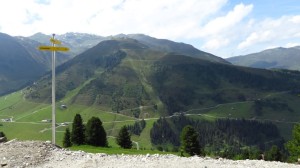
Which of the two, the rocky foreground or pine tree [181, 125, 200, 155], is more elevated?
the rocky foreground

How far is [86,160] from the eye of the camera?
29.0 metres

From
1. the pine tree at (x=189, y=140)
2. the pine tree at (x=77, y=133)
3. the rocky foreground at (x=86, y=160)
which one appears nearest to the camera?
the rocky foreground at (x=86, y=160)

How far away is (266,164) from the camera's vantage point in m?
28.8

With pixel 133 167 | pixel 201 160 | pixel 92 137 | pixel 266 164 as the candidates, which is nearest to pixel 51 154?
pixel 133 167

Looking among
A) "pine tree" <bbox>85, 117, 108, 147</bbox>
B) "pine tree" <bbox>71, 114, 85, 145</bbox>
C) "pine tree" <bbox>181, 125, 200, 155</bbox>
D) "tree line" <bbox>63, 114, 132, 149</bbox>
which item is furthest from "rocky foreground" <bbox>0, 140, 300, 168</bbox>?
"pine tree" <bbox>181, 125, 200, 155</bbox>

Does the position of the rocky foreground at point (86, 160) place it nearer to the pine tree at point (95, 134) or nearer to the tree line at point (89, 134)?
the pine tree at point (95, 134)

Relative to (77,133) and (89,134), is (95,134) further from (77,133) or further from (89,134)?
(77,133)

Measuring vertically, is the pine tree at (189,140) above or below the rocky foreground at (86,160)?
below

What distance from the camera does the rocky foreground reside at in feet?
89.5

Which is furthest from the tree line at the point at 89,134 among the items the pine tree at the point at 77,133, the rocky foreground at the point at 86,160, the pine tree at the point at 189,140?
the rocky foreground at the point at 86,160

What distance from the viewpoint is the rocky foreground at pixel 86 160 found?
1074 inches

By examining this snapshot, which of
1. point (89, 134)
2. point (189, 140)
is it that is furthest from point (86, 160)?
point (189, 140)

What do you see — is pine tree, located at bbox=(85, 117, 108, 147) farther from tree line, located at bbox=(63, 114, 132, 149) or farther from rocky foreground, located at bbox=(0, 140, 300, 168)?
rocky foreground, located at bbox=(0, 140, 300, 168)

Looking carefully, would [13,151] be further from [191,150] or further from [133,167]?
[191,150]
